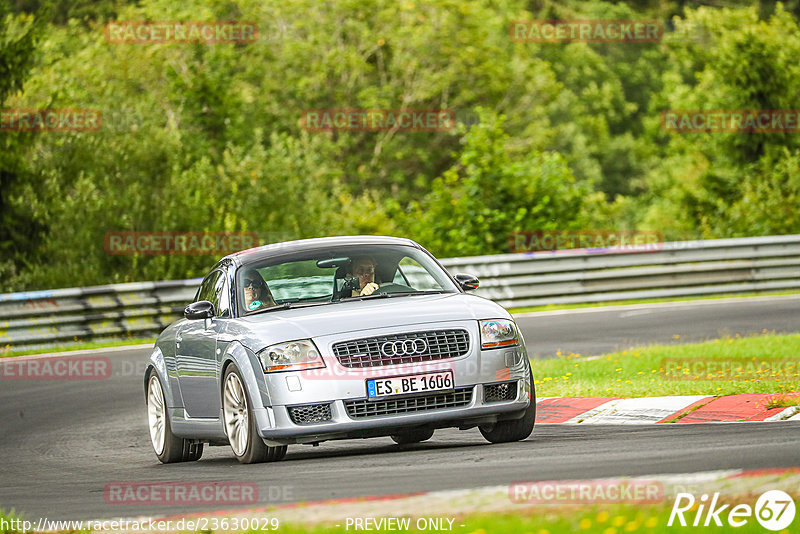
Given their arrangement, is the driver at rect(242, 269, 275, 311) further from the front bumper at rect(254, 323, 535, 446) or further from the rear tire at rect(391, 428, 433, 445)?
the rear tire at rect(391, 428, 433, 445)

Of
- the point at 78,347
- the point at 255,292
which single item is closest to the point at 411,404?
the point at 255,292

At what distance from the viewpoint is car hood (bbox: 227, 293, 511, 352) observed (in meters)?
9.02

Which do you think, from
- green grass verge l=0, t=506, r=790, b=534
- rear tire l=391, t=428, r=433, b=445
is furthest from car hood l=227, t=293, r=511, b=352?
green grass verge l=0, t=506, r=790, b=534

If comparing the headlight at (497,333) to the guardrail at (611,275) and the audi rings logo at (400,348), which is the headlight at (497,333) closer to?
the audi rings logo at (400,348)

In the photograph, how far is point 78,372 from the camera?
707 inches

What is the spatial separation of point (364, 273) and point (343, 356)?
58.4 inches

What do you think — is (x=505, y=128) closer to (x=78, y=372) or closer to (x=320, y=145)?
(x=320, y=145)

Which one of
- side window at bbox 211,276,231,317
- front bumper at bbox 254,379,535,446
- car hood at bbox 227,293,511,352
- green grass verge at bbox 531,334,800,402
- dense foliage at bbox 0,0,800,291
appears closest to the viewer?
front bumper at bbox 254,379,535,446

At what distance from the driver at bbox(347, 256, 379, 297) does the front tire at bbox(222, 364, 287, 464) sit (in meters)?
1.22

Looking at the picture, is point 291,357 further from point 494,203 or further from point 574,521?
point 494,203

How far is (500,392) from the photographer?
921cm

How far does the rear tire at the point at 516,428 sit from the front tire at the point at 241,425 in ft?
4.97

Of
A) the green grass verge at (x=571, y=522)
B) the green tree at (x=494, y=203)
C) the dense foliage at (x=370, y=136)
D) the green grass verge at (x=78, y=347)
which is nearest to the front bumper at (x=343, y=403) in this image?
the green grass verge at (x=571, y=522)

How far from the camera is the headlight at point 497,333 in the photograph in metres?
9.17
